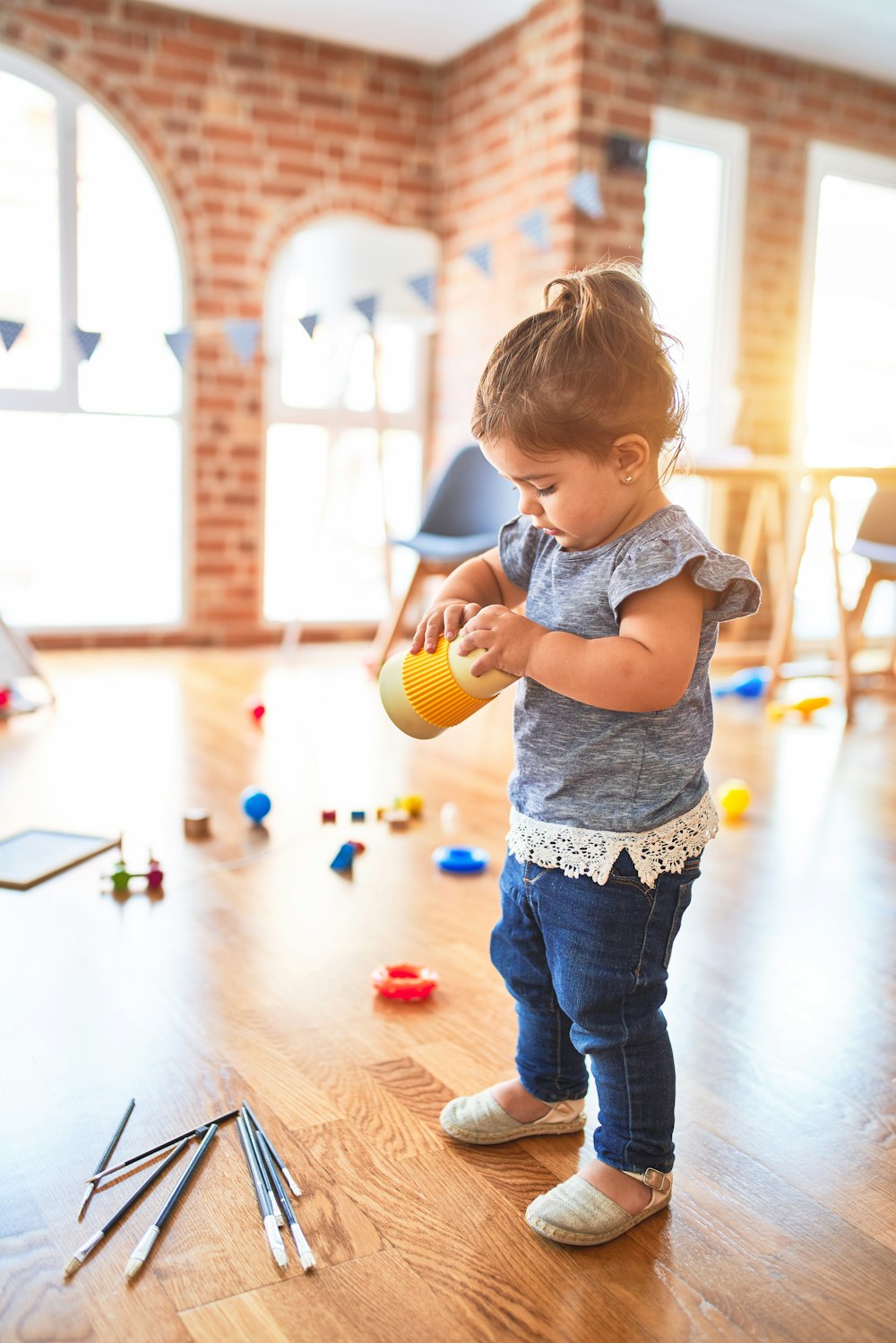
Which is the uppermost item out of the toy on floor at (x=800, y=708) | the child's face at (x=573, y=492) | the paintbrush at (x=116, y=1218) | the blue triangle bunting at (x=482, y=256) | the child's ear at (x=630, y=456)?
the blue triangle bunting at (x=482, y=256)

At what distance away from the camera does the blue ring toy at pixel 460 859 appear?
206cm

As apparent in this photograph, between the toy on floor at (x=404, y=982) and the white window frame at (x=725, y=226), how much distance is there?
357 cm

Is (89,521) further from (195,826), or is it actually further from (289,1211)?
(289,1211)

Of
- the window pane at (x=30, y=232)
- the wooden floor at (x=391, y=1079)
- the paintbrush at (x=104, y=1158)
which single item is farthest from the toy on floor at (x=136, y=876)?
the window pane at (x=30, y=232)

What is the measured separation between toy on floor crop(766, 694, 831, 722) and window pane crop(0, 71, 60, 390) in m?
2.78

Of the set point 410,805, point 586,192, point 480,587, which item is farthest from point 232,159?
point 480,587

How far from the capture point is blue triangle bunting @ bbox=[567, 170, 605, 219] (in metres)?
3.97

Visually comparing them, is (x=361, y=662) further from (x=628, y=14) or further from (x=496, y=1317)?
(x=496, y=1317)

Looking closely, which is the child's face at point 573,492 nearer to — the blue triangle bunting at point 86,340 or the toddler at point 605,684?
the toddler at point 605,684

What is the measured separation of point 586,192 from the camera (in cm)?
398

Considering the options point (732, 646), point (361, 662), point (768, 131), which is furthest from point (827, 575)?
point (361, 662)

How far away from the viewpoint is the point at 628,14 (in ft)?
13.2

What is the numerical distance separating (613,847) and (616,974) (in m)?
0.12

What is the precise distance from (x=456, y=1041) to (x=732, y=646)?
3.59 meters
